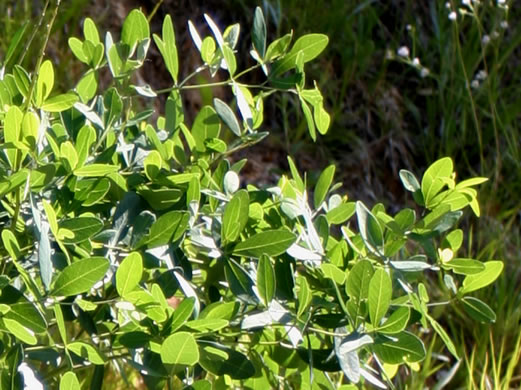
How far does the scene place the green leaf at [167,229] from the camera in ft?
4.04

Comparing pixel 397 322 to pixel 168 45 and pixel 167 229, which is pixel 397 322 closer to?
pixel 167 229

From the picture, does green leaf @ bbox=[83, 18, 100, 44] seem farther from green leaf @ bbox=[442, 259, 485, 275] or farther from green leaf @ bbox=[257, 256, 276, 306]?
green leaf @ bbox=[442, 259, 485, 275]

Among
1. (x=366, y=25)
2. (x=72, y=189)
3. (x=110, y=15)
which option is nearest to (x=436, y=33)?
(x=366, y=25)

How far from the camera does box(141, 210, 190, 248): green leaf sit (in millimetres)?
1230

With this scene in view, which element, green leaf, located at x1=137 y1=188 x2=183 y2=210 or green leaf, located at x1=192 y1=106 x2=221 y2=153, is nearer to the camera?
green leaf, located at x1=137 y1=188 x2=183 y2=210

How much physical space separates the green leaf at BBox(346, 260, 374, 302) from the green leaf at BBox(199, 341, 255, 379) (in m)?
0.17

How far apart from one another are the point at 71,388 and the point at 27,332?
0.29 ft

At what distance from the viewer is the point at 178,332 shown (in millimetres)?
1136

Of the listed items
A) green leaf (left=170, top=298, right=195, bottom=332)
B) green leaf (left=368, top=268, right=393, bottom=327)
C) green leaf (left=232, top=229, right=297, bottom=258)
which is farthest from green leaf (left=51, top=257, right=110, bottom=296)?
green leaf (left=368, top=268, right=393, bottom=327)

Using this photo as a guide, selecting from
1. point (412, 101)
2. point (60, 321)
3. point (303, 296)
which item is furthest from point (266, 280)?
point (412, 101)

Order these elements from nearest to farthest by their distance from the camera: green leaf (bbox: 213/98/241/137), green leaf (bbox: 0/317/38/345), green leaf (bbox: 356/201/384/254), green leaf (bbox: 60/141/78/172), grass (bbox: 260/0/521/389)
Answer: green leaf (bbox: 0/317/38/345), green leaf (bbox: 60/141/78/172), green leaf (bbox: 356/201/384/254), green leaf (bbox: 213/98/241/137), grass (bbox: 260/0/521/389)

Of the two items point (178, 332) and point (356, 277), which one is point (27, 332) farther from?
point (356, 277)

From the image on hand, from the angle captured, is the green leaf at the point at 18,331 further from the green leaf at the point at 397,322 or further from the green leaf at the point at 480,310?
the green leaf at the point at 480,310

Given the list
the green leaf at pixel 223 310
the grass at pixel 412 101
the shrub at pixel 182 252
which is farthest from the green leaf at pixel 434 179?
the grass at pixel 412 101
